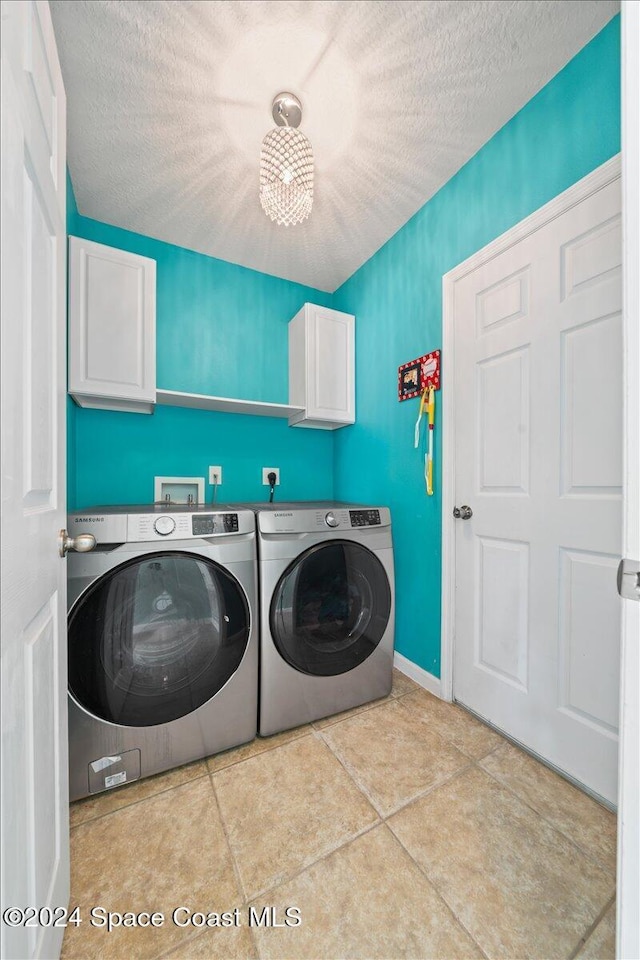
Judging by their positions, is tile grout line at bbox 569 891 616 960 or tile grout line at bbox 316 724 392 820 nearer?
tile grout line at bbox 569 891 616 960

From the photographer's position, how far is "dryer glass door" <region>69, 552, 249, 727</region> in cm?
113

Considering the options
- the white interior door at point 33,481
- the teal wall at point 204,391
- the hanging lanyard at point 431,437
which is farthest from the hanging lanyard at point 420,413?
the white interior door at point 33,481

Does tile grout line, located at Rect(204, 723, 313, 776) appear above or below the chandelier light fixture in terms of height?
below

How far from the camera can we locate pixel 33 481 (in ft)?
2.03

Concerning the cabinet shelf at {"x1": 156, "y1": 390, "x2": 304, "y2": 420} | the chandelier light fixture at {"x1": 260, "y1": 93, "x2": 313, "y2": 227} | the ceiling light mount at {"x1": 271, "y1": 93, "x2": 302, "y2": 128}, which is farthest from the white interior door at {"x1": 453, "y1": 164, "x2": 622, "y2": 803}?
the cabinet shelf at {"x1": 156, "y1": 390, "x2": 304, "y2": 420}

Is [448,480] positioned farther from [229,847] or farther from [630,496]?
[229,847]

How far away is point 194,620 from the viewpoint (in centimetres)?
127

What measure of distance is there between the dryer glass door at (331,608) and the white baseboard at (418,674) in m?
0.36

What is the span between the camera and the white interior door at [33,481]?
49 cm

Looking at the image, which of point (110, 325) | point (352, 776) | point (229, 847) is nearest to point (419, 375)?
point (110, 325)

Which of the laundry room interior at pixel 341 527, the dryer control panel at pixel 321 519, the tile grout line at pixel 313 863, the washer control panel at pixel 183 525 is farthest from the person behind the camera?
the dryer control panel at pixel 321 519

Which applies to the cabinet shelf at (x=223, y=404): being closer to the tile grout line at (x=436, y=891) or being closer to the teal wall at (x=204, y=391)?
the teal wall at (x=204, y=391)

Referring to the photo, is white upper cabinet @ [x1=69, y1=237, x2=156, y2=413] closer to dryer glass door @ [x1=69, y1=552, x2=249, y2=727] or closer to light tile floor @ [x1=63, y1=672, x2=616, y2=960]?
dryer glass door @ [x1=69, y1=552, x2=249, y2=727]

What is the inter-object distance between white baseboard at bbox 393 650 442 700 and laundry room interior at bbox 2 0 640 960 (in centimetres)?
2
